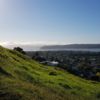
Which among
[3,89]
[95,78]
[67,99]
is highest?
[3,89]

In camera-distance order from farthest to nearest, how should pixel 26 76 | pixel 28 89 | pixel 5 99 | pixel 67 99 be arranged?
1. pixel 26 76
2. pixel 67 99
3. pixel 28 89
4. pixel 5 99

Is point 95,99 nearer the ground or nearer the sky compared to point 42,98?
nearer the ground

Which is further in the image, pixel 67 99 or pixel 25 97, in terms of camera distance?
pixel 67 99

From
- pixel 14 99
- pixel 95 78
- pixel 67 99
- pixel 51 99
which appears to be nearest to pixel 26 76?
pixel 67 99

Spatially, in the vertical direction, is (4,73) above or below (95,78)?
above

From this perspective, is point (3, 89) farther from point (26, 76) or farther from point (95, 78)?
point (95, 78)

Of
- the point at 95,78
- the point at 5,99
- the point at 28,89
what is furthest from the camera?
the point at 95,78

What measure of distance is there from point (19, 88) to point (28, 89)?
23.4 inches

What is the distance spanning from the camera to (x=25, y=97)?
14.5 m

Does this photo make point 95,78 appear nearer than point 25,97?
No

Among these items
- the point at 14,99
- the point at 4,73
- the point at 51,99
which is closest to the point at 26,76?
the point at 4,73

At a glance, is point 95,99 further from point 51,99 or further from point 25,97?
point 25,97

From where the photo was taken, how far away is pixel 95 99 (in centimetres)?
2277

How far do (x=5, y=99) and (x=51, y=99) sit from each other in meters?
3.06
